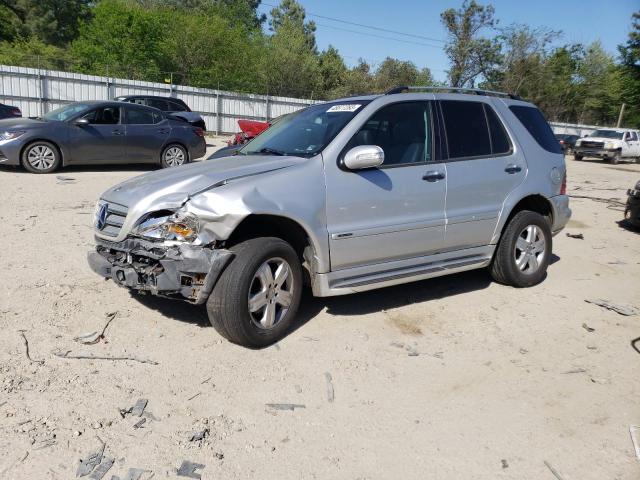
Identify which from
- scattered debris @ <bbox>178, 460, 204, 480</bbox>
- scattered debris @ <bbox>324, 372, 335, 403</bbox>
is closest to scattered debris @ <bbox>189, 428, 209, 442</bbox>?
scattered debris @ <bbox>178, 460, 204, 480</bbox>

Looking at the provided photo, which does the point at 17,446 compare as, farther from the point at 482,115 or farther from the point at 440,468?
the point at 482,115

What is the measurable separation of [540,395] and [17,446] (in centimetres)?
308

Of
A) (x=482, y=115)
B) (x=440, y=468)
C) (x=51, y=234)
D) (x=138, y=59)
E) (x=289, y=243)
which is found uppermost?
(x=138, y=59)

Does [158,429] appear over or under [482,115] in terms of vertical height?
under

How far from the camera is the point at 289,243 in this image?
4141mm

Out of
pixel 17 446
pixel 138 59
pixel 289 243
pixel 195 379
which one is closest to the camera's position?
pixel 17 446

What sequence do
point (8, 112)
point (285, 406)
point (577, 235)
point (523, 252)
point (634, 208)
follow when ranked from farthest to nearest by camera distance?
point (8, 112) < point (634, 208) < point (577, 235) < point (523, 252) < point (285, 406)

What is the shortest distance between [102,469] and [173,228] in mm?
1610

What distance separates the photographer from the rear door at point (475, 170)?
4755mm

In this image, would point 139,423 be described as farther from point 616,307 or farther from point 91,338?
point 616,307

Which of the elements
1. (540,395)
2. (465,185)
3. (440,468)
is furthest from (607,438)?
(465,185)

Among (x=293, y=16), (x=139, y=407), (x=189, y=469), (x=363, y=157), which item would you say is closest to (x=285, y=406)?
(x=189, y=469)

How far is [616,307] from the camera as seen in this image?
17.1 ft

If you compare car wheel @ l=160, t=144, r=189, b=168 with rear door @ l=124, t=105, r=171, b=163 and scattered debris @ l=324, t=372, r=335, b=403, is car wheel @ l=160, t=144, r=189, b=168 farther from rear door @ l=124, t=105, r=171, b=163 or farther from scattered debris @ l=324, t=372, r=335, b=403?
scattered debris @ l=324, t=372, r=335, b=403
